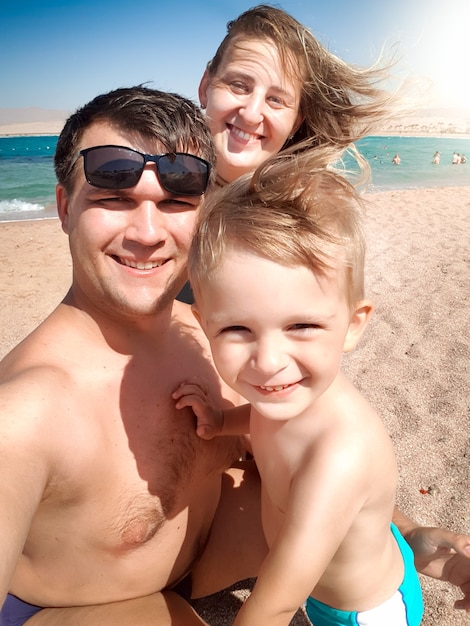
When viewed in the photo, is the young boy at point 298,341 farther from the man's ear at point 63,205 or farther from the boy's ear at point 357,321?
the man's ear at point 63,205

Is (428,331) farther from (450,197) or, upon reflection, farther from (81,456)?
(450,197)

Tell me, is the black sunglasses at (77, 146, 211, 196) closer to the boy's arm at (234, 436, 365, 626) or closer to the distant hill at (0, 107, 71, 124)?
the boy's arm at (234, 436, 365, 626)

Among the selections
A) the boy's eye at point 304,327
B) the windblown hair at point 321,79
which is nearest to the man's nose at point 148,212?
the boy's eye at point 304,327

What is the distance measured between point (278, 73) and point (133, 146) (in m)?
1.48

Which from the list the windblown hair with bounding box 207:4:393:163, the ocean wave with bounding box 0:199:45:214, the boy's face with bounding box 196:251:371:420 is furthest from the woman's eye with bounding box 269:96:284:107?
the ocean wave with bounding box 0:199:45:214

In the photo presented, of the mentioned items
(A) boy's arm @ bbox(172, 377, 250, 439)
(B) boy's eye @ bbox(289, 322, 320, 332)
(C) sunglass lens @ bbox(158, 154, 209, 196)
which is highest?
(C) sunglass lens @ bbox(158, 154, 209, 196)

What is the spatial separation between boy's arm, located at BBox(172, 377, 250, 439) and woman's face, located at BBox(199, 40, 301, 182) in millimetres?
1635

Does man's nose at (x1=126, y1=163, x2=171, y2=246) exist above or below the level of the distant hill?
above

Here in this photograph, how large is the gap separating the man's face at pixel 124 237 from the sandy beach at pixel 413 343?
808 millimetres

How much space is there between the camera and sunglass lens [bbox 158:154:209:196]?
1882mm

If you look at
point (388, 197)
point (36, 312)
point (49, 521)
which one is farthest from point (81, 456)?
point (388, 197)

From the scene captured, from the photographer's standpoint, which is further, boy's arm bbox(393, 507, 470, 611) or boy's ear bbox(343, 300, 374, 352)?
boy's arm bbox(393, 507, 470, 611)

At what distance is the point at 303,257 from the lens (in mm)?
1336

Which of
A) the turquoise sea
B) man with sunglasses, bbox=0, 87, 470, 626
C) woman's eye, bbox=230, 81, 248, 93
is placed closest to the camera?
man with sunglasses, bbox=0, 87, 470, 626
